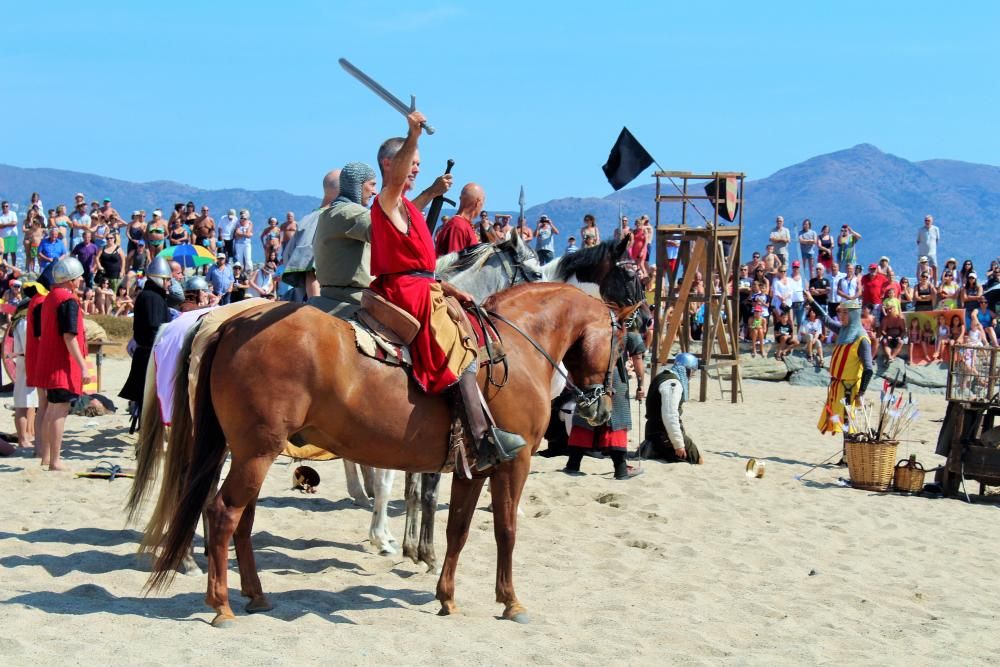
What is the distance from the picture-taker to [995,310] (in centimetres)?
2259

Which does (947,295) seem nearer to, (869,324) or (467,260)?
(869,324)

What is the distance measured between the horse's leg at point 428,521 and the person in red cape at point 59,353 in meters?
4.06

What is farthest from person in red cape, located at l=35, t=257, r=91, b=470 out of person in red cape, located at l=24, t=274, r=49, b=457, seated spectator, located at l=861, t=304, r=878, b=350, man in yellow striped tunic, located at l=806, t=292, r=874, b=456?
seated spectator, located at l=861, t=304, r=878, b=350

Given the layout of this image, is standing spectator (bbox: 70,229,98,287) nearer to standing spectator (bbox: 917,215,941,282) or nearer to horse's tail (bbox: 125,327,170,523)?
horse's tail (bbox: 125,327,170,523)

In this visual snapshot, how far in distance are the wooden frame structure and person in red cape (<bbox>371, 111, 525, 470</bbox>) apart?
37.9ft

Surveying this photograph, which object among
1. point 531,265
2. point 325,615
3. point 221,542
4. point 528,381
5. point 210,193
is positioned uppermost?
point 210,193

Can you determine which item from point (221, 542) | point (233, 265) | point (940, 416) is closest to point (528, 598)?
point (221, 542)

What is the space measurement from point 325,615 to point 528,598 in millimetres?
1311

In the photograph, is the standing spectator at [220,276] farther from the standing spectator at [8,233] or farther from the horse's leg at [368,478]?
the horse's leg at [368,478]

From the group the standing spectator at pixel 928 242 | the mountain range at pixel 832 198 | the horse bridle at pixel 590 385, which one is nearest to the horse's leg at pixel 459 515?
the horse bridle at pixel 590 385

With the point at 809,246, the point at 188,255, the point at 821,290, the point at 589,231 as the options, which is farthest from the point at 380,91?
the point at 809,246

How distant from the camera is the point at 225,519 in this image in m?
6.07

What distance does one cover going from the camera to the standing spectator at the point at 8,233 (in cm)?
2305

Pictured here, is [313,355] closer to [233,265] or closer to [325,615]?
[325,615]
